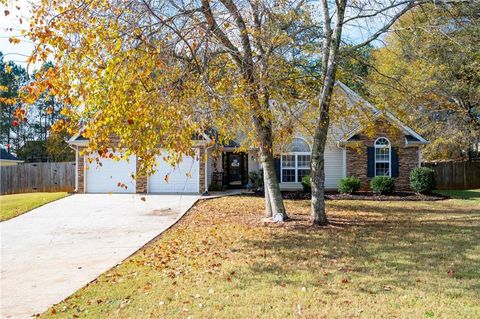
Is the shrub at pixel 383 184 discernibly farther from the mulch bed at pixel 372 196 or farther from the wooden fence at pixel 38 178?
the wooden fence at pixel 38 178

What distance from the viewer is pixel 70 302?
16.9ft

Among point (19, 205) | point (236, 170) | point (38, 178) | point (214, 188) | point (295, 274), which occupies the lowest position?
point (295, 274)

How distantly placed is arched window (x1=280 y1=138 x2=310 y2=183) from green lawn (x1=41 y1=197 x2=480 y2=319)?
9.94m

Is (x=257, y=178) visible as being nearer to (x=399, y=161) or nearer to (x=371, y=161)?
(x=371, y=161)

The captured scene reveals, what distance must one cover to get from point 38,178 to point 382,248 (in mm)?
21160

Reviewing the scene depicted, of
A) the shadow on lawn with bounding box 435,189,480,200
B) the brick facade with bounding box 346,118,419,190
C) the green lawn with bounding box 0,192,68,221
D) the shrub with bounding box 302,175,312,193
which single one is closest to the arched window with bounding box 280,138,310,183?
the shrub with bounding box 302,175,312,193

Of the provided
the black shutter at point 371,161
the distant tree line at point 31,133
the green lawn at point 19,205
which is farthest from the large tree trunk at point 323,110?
the distant tree line at point 31,133

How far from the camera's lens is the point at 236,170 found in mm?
23422

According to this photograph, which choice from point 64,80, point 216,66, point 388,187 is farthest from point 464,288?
point 388,187

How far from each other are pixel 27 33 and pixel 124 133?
6.75ft

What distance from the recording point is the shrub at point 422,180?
1897cm

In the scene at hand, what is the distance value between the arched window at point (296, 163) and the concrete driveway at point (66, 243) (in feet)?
21.0

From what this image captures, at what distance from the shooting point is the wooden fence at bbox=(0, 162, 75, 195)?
76.0 ft

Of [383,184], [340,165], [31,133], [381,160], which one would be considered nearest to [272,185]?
[383,184]
